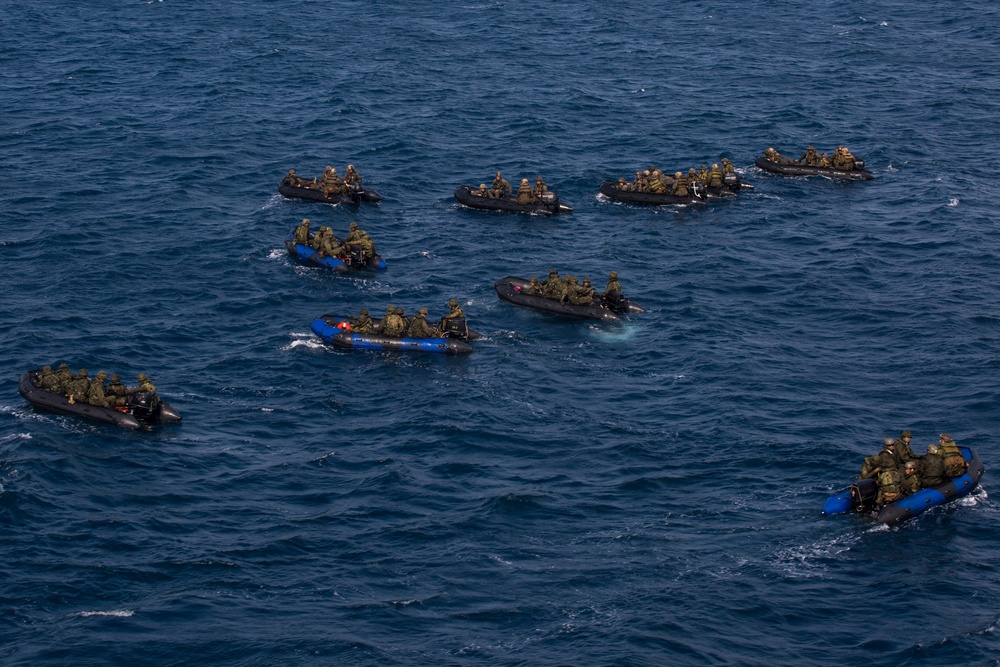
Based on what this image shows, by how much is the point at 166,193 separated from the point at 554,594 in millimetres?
58554

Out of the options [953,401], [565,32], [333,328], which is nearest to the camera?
[953,401]

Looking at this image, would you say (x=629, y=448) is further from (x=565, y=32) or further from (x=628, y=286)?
(x=565, y=32)

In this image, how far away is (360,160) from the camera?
111688 millimetres

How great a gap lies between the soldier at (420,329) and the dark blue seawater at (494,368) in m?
2.24

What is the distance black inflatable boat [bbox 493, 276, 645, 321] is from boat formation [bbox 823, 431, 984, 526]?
2255 centimetres

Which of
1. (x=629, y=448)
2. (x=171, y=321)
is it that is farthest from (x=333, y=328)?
(x=629, y=448)

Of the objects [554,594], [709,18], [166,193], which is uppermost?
[709,18]

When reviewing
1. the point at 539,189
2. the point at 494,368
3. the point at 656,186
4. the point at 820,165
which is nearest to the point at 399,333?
the point at 494,368

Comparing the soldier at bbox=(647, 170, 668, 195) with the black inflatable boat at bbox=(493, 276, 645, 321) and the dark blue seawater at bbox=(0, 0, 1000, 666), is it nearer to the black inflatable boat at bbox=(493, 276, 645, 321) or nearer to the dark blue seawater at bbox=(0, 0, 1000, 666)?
the dark blue seawater at bbox=(0, 0, 1000, 666)

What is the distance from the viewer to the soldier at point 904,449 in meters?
64.1

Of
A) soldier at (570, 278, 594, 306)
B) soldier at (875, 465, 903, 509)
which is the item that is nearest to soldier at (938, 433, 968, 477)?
soldier at (875, 465, 903, 509)

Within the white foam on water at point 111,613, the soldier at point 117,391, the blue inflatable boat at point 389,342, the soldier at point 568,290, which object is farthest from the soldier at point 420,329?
the white foam on water at point 111,613

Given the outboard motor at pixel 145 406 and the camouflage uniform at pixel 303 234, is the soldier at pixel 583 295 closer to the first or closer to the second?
the camouflage uniform at pixel 303 234

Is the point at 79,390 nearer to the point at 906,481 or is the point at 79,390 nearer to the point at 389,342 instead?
the point at 389,342
